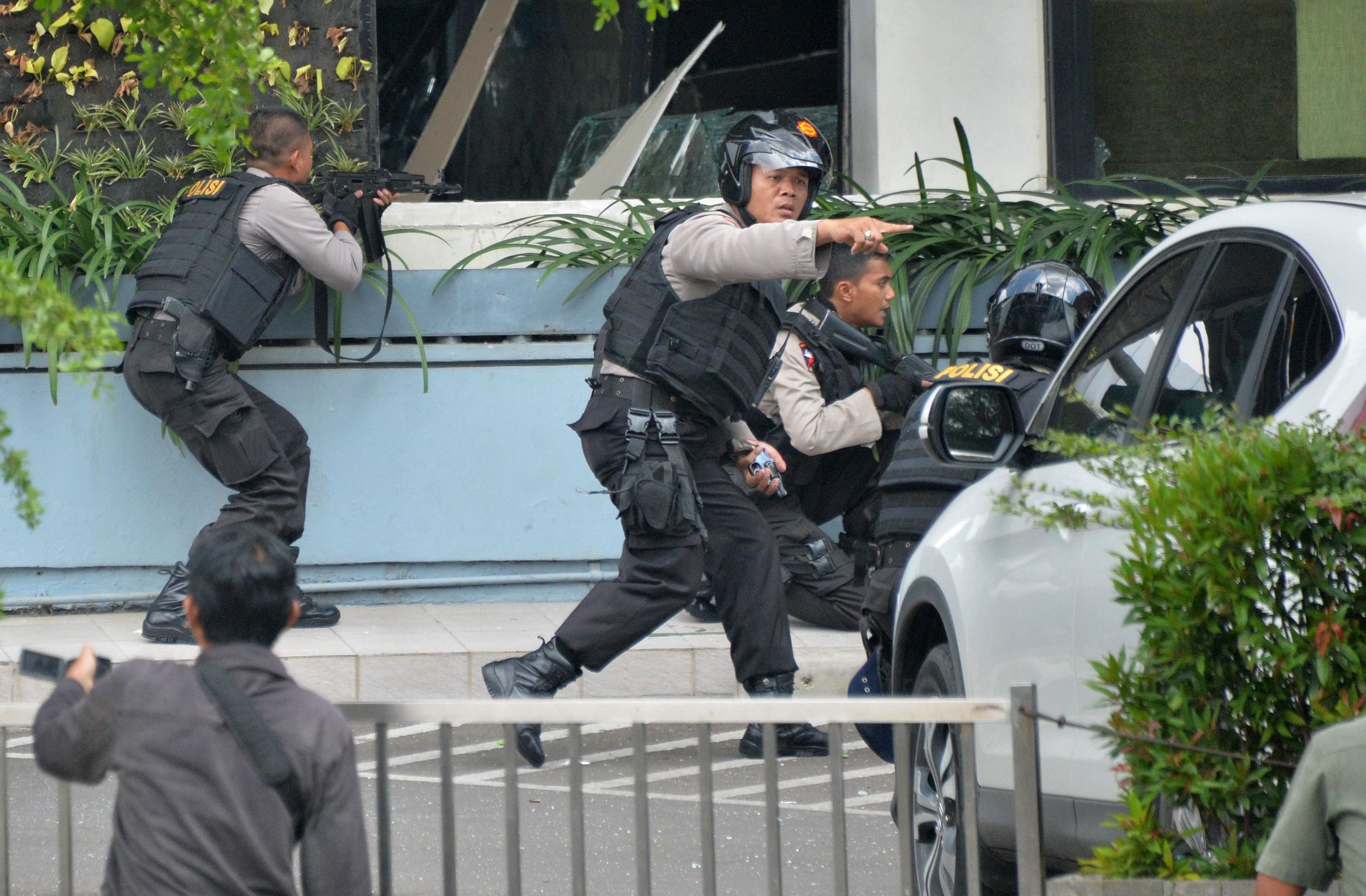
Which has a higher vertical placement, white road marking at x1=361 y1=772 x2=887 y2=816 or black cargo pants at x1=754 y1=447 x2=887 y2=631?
black cargo pants at x1=754 y1=447 x2=887 y2=631

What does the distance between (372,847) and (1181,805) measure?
274 centimetres

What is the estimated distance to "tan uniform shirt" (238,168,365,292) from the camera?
6.93 m

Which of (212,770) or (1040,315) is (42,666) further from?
(1040,315)

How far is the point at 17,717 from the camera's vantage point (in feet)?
9.69

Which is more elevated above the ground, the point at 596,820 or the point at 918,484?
the point at 918,484

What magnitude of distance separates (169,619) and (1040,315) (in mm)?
3511

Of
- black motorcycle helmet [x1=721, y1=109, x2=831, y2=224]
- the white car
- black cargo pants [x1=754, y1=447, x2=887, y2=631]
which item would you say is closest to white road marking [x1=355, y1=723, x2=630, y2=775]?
black cargo pants [x1=754, y1=447, x2=887, y2=631]

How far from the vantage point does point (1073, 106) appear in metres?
9.22

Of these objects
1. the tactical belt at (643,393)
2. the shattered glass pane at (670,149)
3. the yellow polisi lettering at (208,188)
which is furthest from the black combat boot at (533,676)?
the shattered glass pane at (670,149)

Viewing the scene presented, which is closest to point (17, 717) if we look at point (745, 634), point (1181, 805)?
point (1181, 805)

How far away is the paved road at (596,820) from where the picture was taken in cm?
463

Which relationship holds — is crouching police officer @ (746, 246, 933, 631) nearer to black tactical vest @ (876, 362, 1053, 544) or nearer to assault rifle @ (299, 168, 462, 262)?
black tactical vest @ (876, 362, 1053, 544)

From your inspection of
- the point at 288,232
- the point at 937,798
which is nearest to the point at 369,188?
the point at 288,232

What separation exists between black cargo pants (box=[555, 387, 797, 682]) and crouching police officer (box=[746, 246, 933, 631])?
29.9 inches
